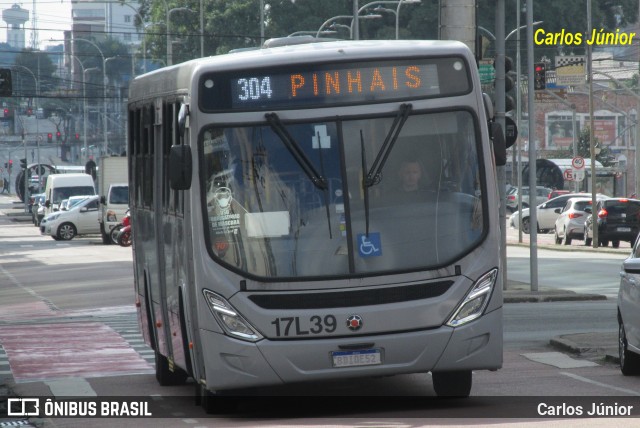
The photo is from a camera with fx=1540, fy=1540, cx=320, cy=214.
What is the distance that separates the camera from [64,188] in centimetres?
6944

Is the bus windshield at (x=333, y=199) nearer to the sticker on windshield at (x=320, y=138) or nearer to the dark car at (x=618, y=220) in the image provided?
the sticker on windshield at (x=320, y=138)

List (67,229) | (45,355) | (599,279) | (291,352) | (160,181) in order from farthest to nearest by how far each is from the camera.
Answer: (67,229) → (599,279) → (45,355) → (160,181) → (291,352)

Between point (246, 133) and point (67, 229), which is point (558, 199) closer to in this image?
point (67, 229)

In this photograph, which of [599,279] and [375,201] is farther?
[599,279]

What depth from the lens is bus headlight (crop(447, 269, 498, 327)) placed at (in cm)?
1142

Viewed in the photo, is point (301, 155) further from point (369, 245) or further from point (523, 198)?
point (523, 198)

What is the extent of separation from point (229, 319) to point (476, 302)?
185 centimetres

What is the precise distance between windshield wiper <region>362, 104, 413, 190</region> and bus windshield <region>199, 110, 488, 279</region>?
1cm

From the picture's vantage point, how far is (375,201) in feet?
37.7

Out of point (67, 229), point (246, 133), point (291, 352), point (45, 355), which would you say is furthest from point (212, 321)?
point (67, 229)

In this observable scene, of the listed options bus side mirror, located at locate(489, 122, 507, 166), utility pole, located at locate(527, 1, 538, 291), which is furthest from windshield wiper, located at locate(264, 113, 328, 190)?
utility pole, located at locate(527, 1, 538, 291)

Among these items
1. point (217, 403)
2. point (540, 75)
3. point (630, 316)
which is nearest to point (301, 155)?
point (217, 403)

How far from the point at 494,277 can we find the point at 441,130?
119 cm

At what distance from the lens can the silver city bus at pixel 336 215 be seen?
11.2 m
